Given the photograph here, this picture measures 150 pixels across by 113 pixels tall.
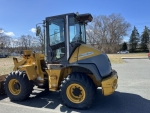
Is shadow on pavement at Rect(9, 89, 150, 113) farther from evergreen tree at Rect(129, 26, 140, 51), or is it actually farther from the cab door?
evergreen tree at Rect(129, 26, 140, 51)

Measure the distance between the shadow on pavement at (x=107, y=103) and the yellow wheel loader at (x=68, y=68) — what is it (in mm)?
290

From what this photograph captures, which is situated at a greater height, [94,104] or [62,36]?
[62,36]

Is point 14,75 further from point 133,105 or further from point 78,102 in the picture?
point 133,105

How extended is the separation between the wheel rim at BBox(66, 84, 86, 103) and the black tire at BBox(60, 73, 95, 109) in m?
0.07

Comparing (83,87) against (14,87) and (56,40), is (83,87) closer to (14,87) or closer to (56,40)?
(56,40)

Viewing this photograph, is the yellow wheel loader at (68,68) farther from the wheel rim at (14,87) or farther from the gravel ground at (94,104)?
the gravel ground at (94,104)

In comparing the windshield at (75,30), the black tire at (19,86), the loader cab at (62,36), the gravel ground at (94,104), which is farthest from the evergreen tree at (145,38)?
the black tire at (19,86)

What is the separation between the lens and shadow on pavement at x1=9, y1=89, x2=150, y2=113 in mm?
4156

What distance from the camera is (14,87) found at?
5.03 m

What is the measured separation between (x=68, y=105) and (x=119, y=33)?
59.6 meters

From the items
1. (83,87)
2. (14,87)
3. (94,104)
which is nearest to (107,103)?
→ (94,104)

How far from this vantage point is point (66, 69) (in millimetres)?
4809

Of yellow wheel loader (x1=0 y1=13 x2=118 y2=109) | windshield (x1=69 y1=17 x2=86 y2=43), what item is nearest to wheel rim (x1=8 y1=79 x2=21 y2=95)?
yellow wheel loader (x1=0 y1=13 x2=118 y2=109)

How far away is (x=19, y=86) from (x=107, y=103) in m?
3.01
